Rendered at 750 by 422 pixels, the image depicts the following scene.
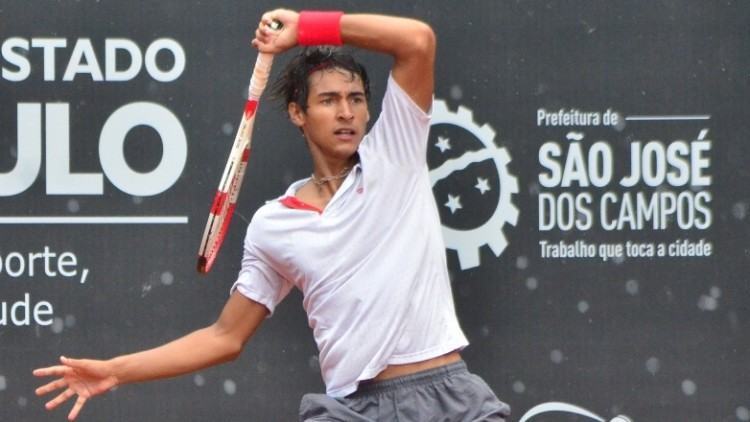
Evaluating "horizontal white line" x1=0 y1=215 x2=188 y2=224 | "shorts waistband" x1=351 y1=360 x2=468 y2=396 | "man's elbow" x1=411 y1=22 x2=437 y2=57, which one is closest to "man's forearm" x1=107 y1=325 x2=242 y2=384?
"shorts waistband" x1=351 y1=360 x2=468 y2=396

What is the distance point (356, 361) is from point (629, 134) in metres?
1.32

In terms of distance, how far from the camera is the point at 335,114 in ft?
11.4

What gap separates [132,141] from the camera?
423 centimetres

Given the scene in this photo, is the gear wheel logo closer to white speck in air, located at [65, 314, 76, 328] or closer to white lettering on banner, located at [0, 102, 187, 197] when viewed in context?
white lettering on banner, located at [0, 102, 187, 197]

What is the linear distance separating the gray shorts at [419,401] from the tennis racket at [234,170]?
522mm

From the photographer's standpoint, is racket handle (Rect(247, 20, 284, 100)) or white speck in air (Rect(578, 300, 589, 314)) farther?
white speck in air (Rect(578, 300, 589, 314))

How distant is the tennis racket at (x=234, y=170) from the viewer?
3.44 meters

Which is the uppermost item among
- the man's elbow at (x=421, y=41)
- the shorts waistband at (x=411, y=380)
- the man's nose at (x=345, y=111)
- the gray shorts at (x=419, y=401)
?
the man's elbow at (x=421, y=41)

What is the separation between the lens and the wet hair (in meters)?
3.54

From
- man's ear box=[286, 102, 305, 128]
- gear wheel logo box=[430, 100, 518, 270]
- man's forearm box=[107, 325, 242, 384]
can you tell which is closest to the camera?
man's forearm box=[107, 325, 242, 384]

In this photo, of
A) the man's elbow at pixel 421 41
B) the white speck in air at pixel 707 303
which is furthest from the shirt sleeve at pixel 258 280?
the white speck in air at pixel 707 303

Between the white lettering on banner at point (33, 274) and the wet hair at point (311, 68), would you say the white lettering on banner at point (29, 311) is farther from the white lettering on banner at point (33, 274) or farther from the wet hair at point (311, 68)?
the wet hair at point (311, 68)

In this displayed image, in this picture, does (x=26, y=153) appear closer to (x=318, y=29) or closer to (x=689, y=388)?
(x=318, y=29)

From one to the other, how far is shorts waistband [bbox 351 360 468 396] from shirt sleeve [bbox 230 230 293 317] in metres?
0.37
